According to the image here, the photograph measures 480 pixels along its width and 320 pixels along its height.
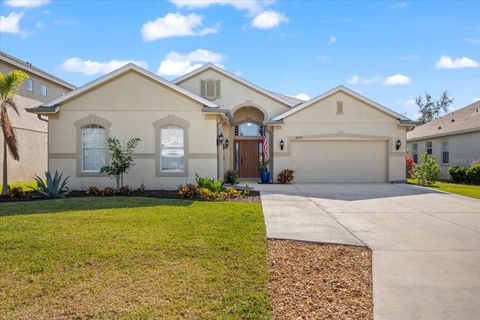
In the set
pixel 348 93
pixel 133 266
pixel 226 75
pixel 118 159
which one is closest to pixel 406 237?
pixel 133 266

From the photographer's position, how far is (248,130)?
71.3 ft

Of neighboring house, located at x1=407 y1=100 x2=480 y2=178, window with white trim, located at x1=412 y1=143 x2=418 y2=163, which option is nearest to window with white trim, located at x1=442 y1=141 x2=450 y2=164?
neighboring house, located at x1=407 y1=100 x2=480 y2=178

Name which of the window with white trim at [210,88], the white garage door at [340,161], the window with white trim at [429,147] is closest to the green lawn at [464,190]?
the white garage door at [340,161]

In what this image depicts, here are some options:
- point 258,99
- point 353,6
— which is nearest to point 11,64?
point 258,99

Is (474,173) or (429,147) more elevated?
(429,147)

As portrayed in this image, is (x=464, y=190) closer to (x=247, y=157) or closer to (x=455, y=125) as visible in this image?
(x=455, y=125)

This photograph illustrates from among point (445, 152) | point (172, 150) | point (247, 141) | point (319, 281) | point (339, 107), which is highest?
point (339, 107)

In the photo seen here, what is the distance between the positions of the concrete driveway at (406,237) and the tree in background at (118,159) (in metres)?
5.44

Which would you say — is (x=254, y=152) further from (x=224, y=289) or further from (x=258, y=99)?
(x=224, y=289)

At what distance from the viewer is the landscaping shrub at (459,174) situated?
69.3 feet

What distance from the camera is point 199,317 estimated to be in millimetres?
3799

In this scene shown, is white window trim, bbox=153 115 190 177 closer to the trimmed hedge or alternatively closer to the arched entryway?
the arched entryway

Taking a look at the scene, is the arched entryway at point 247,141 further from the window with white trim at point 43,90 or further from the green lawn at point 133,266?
the green lawn at point 133,266

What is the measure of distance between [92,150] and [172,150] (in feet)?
10.5
